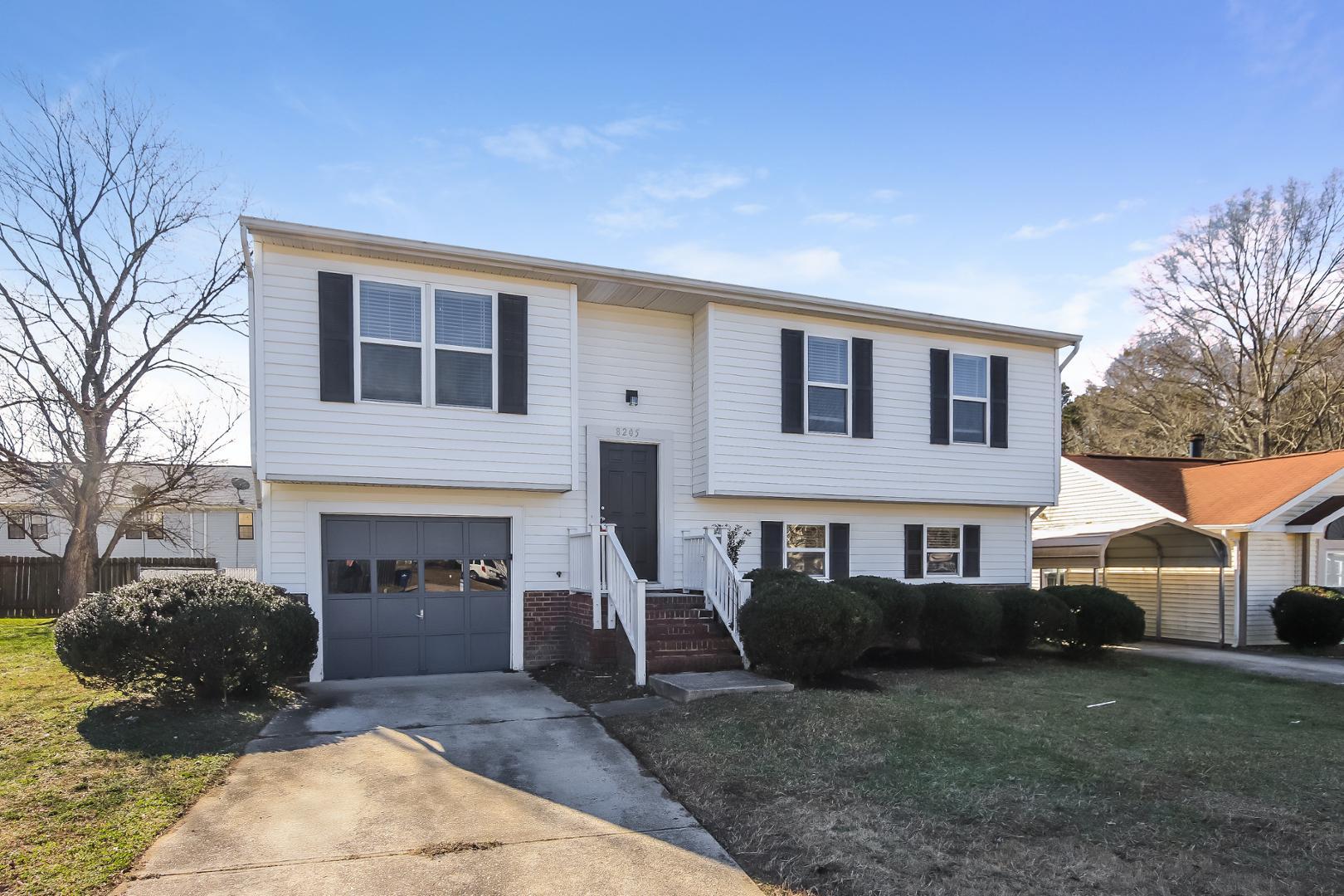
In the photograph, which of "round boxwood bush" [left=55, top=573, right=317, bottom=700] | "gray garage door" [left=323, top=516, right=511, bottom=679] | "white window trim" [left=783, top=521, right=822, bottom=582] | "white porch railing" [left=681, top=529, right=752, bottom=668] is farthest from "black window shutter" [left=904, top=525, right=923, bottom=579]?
"round boxwood bush" [left=55, top=573, right=317, bottom=700]

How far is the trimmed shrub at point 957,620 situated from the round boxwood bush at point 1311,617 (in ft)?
21.7

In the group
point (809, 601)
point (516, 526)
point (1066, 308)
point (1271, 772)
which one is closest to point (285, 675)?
point (516, 526)

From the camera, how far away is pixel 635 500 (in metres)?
12.1

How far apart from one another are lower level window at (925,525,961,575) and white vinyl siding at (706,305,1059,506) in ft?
2.23

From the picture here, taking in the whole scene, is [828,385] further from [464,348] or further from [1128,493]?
[1128,493]

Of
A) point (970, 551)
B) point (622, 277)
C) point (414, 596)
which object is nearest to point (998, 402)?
point (970, 551)

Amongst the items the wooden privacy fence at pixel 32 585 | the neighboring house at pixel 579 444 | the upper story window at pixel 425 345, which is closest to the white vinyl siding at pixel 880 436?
the neighboring house at pixel 579 444

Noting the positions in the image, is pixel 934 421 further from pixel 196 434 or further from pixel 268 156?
pixel 196 434

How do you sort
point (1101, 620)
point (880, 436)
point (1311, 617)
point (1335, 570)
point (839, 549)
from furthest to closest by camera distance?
point (1335, 570) < point (1311, 617) < point (839, 549) < point (880, 436) < point (1101, 620)

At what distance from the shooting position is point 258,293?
975 cm

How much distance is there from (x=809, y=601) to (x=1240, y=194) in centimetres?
2606

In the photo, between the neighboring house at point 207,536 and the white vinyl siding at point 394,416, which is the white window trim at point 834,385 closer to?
the white vinyl siding at point 394,416

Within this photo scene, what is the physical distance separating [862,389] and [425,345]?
21.2ft

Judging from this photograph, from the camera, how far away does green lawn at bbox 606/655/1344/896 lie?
455cm
